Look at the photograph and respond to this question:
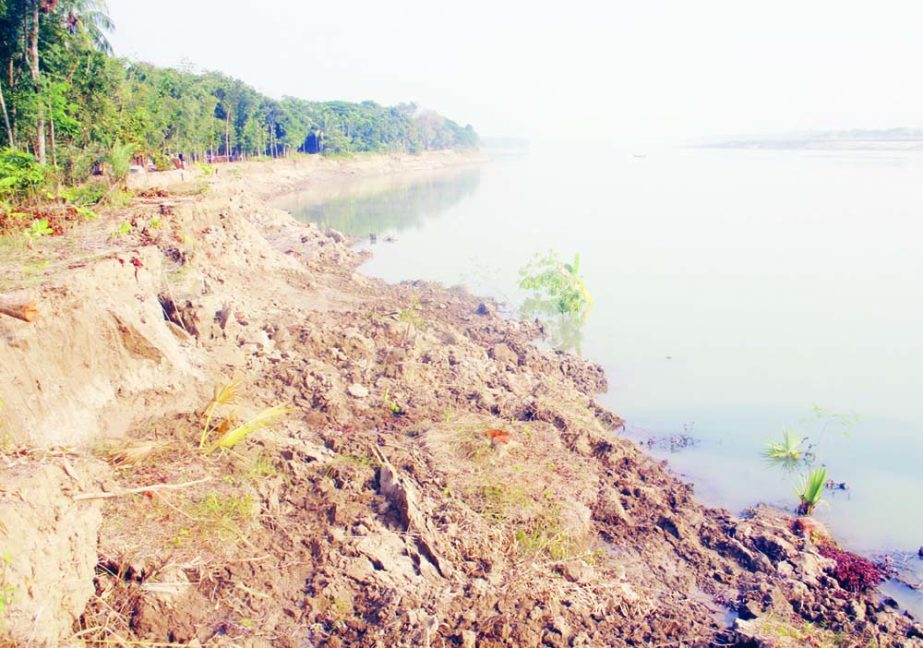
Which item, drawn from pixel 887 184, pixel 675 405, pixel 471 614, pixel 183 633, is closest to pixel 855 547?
pixel 675 405

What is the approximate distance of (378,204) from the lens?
146 feet

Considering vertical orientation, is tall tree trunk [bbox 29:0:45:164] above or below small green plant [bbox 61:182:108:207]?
above

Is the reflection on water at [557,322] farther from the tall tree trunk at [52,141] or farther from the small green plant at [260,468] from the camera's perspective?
the tall tree trunk at [52,141]

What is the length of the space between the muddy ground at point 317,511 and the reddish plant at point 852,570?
0.04m

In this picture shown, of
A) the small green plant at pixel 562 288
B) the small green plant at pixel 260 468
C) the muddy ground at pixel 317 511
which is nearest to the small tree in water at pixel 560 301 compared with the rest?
the small green plant at pixel 562 288

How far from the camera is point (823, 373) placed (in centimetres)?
1484

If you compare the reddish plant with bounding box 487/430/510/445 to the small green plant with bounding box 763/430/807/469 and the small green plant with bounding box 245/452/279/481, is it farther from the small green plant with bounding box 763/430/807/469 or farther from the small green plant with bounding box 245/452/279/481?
the small green plant with bounding box 763/430/807/469

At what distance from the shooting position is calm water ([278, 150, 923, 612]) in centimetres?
1092

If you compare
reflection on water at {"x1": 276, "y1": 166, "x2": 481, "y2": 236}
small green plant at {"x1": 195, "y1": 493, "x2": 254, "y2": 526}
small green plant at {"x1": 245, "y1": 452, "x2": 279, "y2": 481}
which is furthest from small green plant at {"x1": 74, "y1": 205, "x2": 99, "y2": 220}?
reflection on water at {"x1": 276, "y1": 166, "x2": 481, "y2": 236}

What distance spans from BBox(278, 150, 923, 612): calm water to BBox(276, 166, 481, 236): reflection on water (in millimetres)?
340

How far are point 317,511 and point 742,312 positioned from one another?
16768mm

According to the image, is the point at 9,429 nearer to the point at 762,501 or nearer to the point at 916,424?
the point at 762,501

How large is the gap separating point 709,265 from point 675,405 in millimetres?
14603

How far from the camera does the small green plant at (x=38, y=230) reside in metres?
9.81
